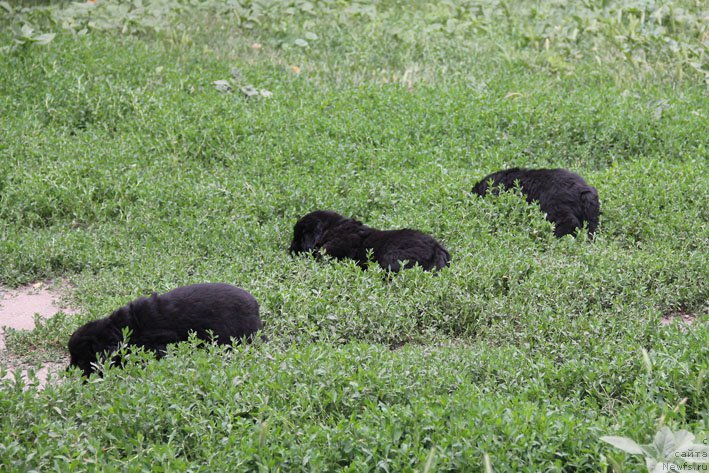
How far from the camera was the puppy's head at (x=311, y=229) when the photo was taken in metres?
7.50

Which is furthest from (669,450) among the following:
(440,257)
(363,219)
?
(363,219)

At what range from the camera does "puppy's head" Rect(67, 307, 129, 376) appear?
5.42 m

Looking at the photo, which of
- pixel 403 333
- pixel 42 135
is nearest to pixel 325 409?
pixel 403 333

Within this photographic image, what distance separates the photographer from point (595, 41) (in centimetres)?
1295

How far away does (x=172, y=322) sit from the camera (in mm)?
5641

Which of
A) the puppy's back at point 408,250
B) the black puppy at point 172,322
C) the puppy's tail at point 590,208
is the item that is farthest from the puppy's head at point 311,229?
the puppy's tail at point 590,208

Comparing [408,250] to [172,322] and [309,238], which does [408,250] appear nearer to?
[309,238]

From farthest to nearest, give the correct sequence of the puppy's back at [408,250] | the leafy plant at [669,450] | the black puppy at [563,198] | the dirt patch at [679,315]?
the black puppy at [563,198] < the puppy's back at [408,250] < the dirt patch at [679,315] < the leafy plant at [669,450]

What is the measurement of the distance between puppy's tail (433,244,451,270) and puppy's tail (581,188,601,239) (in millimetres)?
1492

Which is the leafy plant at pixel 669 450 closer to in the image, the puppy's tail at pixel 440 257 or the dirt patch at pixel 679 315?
the dirt patch at pixel 679 315

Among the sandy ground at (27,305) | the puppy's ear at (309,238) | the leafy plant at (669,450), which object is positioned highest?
the leafy plant at (669,450)

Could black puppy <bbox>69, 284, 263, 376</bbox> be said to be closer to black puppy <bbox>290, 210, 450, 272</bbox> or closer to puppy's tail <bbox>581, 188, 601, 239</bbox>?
black puppy <bbox>290, 210, 450, 272</bbox>

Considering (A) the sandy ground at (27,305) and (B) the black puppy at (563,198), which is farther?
(B) the black puppy at (563,198)

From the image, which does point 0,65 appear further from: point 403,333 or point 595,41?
point 595,41
